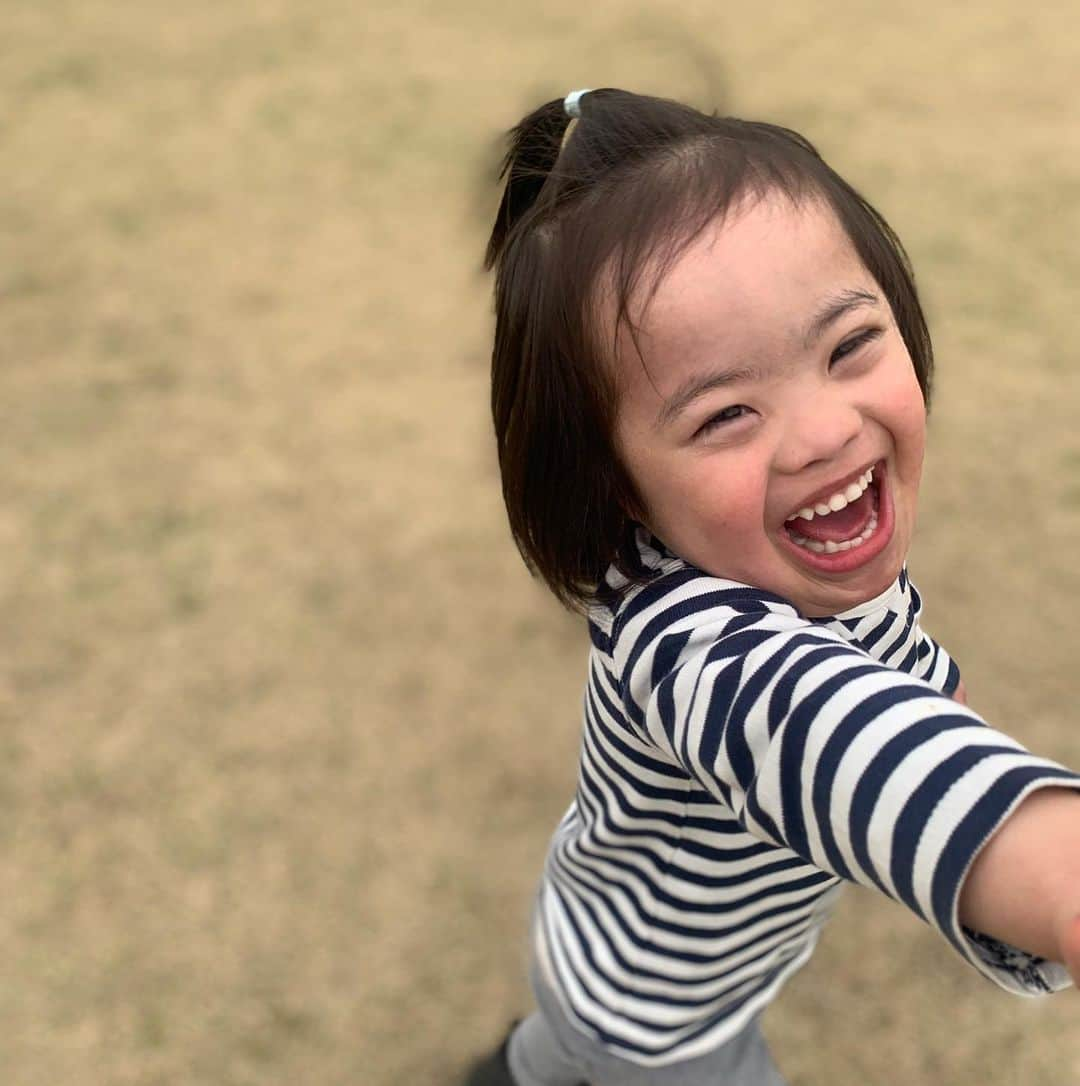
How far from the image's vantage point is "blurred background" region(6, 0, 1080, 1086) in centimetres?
164

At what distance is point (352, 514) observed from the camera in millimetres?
2254

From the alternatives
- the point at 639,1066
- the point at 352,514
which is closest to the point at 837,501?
the point at 639,1066

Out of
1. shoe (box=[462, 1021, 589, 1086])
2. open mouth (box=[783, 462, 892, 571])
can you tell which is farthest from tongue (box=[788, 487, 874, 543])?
shoe (box=[462, 1021, 589, 1086])

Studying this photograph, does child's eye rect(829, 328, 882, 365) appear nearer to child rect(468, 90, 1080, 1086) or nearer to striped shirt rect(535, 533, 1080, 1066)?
child rect(468, 90, 1080, 1086)

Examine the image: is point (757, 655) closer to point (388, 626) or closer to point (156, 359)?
point (388, 626)

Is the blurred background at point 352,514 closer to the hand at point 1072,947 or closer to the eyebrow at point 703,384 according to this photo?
the eyebrow at point 703,384

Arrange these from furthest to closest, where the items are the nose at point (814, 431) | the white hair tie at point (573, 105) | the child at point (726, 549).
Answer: the white hair tie at point (573, 105)
the nose at point (814, 431)
the child at point (726, 549)

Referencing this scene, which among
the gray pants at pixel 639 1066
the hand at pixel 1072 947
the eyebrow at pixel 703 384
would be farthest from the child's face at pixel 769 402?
the gray pants at pixel 639 1066

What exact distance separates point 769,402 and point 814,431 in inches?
1.4

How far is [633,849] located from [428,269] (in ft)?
6.41

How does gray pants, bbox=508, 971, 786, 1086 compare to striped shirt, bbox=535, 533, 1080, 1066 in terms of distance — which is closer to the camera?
striped shirt, bbox=535, 533, 1080, 1066

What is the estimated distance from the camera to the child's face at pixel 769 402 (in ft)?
2.77

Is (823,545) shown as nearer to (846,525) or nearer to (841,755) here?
(846,525)

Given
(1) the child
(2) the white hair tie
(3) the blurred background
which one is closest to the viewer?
(1) the child
